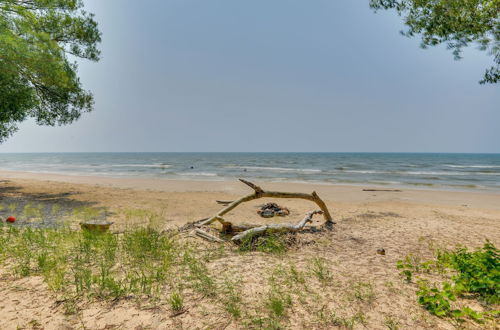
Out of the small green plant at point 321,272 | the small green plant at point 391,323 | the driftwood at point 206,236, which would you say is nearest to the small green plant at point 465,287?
the small green plant at point 391,323

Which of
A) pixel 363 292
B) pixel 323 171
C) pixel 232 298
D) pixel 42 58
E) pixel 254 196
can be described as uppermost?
pixel 42 58

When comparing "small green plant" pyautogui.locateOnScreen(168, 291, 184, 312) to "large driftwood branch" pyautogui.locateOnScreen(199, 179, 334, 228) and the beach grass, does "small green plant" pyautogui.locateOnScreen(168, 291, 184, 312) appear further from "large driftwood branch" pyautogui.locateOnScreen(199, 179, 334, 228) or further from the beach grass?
"large driftwood branch" pyautogui.locateOnScreen(199, 179, 334, 228)

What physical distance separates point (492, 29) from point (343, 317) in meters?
7.93

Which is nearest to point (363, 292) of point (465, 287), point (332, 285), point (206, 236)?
point (332, 285)

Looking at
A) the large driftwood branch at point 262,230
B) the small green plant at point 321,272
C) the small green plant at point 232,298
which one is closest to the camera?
the small green plant at point 232,298

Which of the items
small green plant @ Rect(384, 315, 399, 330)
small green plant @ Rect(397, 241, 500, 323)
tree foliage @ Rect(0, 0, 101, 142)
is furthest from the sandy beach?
tree foliage @ Rect(0, 0, 101, 142)

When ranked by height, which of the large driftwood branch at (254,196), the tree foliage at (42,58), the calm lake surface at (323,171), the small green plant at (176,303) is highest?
the tree foliage at (42,58)

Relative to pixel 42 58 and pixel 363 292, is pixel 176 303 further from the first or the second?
pixel 42 58

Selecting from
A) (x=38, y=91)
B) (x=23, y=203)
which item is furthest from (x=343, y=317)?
(x=38, y=91)

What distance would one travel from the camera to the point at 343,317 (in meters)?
3.04

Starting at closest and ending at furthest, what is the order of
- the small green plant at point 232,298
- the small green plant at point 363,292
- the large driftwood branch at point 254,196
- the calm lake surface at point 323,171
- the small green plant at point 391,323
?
the small green plant at point 391,323 < the small green plant at point 232,298 < the small green plant at point 363,292 < the large driftwood branch at point 254,196 < the calm lake surface at point 323,171

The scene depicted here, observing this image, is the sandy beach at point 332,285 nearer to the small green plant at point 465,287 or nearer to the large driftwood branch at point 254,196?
the small green plant at point 465,287

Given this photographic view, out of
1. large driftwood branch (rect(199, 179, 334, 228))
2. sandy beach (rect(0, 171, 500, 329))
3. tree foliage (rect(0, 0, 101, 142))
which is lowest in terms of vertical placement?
sandy beach (rect(0, 171, 500, 329))

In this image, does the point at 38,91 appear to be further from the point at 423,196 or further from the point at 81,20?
the point at 423,196
